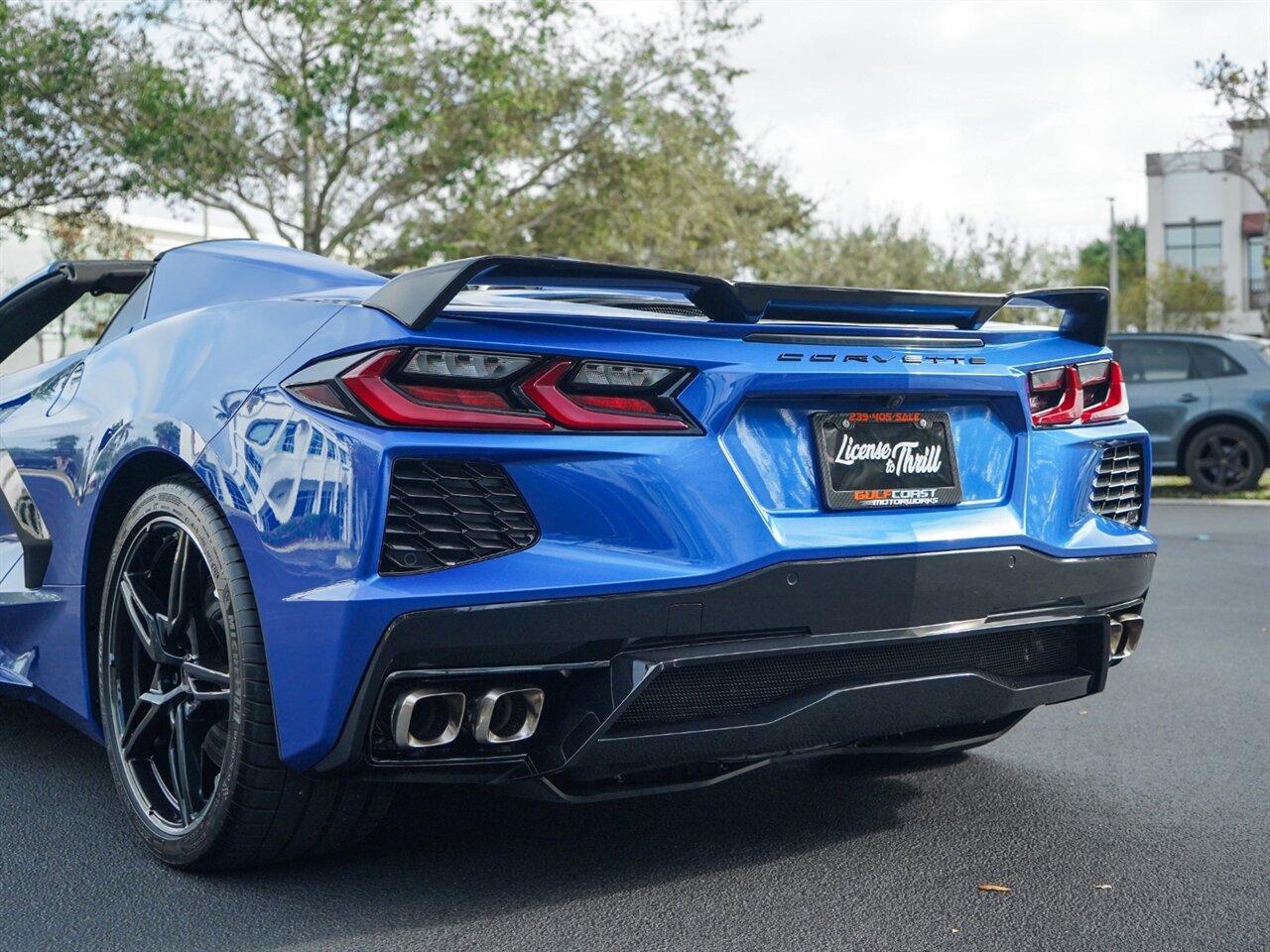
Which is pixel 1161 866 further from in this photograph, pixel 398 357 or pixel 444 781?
pixel 398 357

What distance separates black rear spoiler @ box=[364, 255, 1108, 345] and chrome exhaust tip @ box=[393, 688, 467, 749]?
2.18 feet

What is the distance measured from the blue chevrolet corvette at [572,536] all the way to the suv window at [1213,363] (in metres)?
11.9

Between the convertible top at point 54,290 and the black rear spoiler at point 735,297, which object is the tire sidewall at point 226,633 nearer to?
the black rear spoiler at point 735,297

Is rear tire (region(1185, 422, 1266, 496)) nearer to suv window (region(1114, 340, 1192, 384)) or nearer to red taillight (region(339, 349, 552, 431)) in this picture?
suv window (region(1114, 340, 1192, 384))

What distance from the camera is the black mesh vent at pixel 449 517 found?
8.61 ft

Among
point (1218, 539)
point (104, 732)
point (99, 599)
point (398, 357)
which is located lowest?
point (1218, 539)

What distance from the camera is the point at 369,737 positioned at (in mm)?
2688

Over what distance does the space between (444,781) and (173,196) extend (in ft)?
63.5

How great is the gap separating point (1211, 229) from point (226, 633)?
6195cm

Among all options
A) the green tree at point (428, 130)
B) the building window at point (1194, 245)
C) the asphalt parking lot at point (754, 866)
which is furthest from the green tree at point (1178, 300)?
the asphalt parking lot at point (754, 866)

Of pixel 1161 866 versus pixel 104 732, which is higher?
pixel 104 732

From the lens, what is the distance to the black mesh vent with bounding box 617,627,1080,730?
281 cm

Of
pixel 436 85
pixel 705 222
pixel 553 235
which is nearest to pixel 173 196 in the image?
pixel 436 85

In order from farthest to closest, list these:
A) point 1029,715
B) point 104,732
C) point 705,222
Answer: point 705,222 → point 1029,715 → point 104,732
